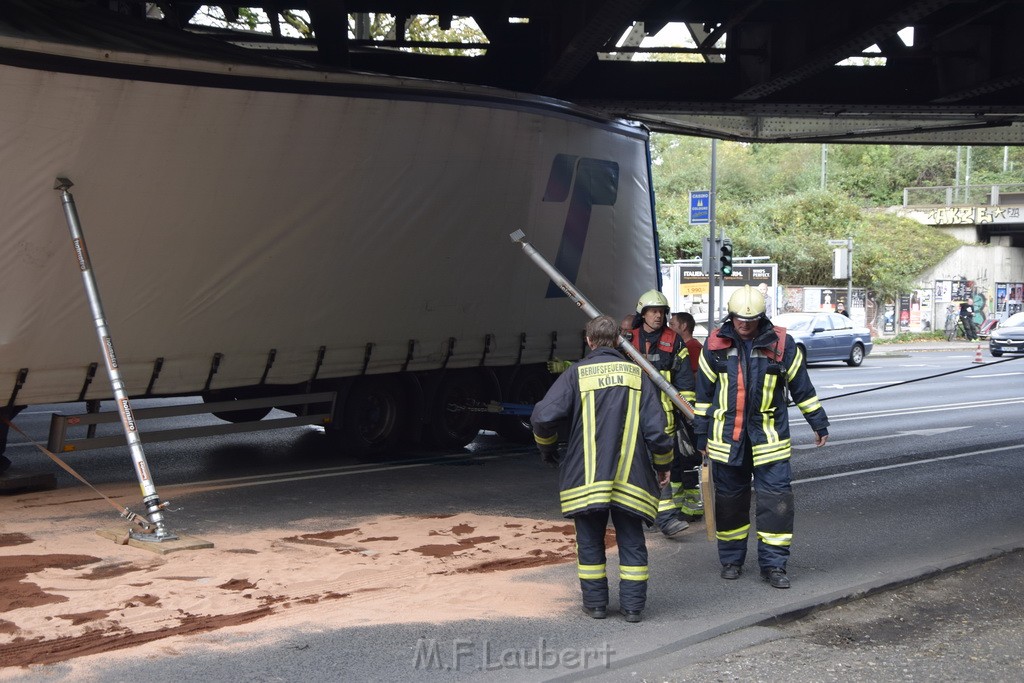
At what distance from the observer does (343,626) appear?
6.27m

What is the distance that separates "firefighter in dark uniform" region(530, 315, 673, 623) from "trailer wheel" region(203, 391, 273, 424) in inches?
211

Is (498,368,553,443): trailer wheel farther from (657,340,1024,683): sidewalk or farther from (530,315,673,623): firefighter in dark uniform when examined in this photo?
(530,315,673,623): firefighter in dark uniform

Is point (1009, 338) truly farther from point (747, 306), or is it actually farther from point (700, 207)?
point (747, 306)

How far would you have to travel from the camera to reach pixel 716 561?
8.01 m

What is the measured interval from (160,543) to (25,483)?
9.35 ft

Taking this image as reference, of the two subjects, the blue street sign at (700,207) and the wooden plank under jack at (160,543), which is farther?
the blue street sign at (700,207)

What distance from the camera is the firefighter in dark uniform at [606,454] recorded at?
6.33 meters

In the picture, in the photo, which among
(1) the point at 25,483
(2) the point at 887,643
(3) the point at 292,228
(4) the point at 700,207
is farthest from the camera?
(4) the point at 700,207

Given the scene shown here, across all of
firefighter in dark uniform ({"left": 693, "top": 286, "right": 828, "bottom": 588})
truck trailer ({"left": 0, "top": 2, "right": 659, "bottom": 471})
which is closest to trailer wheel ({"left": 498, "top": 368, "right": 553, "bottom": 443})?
truck trailer ({"left": 0, "top": 2, "right": 659, "bottom": 471})

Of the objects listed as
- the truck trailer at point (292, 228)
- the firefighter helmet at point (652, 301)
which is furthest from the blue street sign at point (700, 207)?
the firefighter helmet at point (652, 301)

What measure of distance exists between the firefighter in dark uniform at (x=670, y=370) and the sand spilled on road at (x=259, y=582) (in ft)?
2.77

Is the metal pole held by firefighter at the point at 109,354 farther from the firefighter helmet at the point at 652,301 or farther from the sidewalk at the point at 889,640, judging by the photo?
the sidewalk at the point at 889,640

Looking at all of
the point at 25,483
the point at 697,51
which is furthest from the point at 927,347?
the point at 25,483

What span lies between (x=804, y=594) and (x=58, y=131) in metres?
6.46
